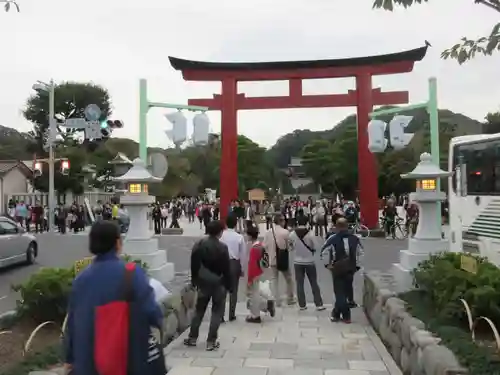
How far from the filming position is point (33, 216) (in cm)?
2892

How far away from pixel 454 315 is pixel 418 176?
550 cm

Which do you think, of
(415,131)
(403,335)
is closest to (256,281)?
(403,335)

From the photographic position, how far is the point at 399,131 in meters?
16.5

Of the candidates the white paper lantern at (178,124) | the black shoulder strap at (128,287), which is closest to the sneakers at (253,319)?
the black shoulder strap at (128,287)

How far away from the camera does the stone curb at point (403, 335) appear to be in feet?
14.5

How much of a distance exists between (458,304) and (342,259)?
8.32 feet

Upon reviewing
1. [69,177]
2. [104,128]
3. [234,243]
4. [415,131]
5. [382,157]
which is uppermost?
[415,131]

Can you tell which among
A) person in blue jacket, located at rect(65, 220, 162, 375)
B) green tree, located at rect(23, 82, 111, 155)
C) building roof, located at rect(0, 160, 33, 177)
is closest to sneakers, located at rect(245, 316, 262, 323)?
person in blue jacket, located at rect(65, 220, 162, 375)

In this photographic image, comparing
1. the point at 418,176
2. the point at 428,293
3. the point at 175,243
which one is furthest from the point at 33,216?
the point at 428,293

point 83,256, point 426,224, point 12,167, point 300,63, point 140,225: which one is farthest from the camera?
point 12,167

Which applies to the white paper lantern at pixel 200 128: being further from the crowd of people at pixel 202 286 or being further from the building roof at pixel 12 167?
the building roof at pixel 12 167

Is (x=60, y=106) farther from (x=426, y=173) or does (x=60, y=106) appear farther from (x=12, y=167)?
(x=426, y=173)

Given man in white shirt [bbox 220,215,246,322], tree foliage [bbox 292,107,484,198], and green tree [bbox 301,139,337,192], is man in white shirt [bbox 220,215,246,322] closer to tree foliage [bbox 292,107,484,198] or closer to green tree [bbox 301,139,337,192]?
tree foliage [bbox 292,107,484,198]

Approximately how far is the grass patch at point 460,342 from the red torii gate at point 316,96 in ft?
59.6
